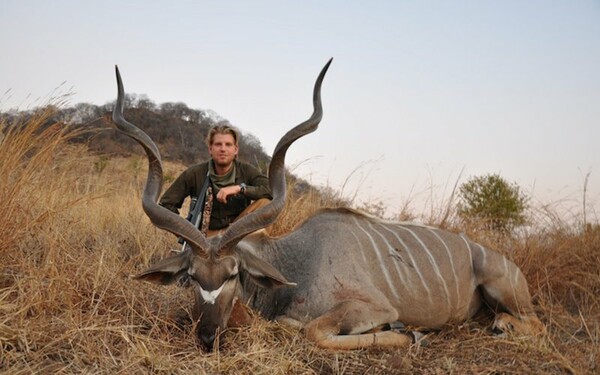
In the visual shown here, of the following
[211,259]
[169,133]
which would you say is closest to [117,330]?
[211,259]

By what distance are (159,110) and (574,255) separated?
19.0 meters

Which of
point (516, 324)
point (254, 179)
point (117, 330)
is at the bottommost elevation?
point (117, 330)

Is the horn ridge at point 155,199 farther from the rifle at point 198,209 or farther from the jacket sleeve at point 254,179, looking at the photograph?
the jacket sleeve at point 254,179

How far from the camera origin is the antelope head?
287 cm

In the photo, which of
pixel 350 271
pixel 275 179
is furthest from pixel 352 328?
pixel 275 179

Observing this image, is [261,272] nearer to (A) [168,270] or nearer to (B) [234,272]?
(B) [234,272]

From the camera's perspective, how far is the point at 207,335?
9.06 feet

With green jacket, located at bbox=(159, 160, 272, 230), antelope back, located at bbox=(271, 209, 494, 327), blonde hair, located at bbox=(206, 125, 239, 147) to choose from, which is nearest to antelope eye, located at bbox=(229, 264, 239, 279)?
antelope back, located at bbox=(271, 209, 494, 327)

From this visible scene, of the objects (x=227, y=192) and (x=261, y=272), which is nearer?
(x=261, y=272)

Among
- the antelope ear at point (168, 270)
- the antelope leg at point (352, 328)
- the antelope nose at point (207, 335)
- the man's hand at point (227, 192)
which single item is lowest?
the antelope nose at point (207, 335)

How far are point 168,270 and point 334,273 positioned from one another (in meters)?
0.93

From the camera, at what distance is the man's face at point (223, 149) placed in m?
4.22

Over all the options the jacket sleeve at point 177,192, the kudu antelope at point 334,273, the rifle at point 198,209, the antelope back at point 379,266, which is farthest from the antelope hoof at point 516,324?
the jacket sleeve at point 177,192

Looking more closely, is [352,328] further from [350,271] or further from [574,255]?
[574,255]
